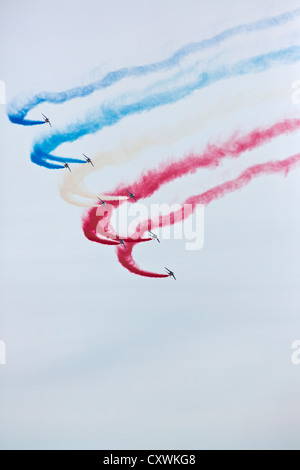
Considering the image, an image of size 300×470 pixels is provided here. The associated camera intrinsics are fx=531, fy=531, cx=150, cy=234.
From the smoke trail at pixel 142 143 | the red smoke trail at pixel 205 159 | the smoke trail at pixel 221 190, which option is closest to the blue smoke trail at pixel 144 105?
the smoke trail at pixel 142 143

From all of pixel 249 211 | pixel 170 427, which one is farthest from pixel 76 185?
pixel 170 427

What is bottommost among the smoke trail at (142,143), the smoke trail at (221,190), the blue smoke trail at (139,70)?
the smoke trail at (221,190)

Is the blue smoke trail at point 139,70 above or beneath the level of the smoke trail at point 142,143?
above

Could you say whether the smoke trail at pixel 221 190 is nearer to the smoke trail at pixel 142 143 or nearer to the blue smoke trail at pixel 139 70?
the smoke trail at pixel 142 143

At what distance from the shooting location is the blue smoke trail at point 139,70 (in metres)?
2.34

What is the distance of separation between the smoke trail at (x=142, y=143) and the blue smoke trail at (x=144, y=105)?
7 centimetres

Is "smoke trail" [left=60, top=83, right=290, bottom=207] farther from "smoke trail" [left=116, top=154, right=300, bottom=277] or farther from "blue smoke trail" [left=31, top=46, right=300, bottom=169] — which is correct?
"smoke trail" [left=116, top=154, right=300, bottom=277]

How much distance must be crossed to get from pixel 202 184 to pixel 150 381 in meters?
0.91

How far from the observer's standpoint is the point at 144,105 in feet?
7.73

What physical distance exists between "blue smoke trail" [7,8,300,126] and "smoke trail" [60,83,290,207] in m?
0.26

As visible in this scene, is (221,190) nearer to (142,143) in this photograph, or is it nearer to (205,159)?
(205,159)

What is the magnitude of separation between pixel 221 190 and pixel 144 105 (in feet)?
1.67

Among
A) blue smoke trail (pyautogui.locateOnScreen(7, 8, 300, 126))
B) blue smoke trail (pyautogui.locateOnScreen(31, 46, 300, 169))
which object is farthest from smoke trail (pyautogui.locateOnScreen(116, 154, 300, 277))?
blue smoke trail (pyautogui.locateOnScreen(7, 8, 300, 126))

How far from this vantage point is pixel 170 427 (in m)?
2.36
